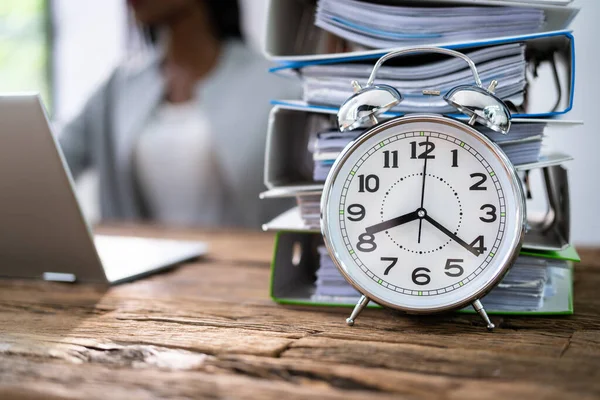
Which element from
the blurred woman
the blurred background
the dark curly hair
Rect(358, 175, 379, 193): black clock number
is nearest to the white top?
the blurred woman

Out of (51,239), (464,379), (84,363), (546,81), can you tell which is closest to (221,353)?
(84,363)

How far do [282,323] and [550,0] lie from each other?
58 centimetres

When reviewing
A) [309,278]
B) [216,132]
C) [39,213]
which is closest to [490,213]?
[309,278]

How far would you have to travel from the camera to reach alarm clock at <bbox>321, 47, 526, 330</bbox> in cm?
80

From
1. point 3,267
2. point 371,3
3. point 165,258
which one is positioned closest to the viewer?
point 371,3

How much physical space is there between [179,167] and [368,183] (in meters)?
2.12

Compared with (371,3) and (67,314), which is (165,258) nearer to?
(67,314)

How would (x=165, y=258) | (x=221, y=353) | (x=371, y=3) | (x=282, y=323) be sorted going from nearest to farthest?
(x=221, y=353) < (x=282, y=323) < (x=371, y=3) < (x=165, y=258)

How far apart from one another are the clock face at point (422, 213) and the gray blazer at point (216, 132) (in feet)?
6.30

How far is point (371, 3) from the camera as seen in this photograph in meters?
0.97

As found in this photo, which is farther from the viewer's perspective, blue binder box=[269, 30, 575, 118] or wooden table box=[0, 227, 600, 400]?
blue binder box=[269, 30, 575, 118]

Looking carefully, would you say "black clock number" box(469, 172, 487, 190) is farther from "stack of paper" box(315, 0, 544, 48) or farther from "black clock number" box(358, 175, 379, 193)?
"stack of paper" box(315, 0, 544, 48)

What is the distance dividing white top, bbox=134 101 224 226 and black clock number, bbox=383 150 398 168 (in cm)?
202

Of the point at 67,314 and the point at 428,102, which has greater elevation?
the point at 428,102
